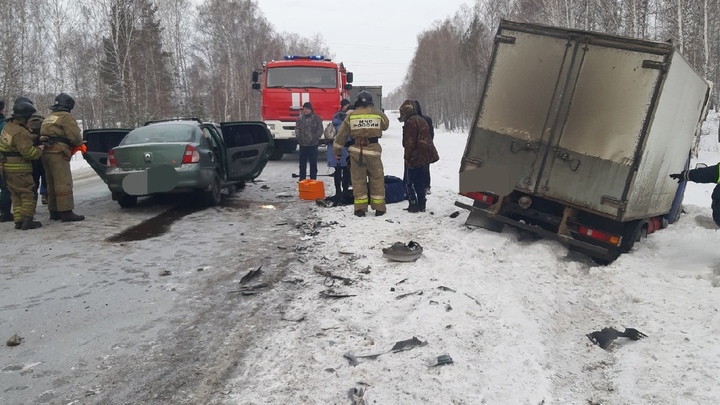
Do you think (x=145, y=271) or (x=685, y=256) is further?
(x=685, y=256)

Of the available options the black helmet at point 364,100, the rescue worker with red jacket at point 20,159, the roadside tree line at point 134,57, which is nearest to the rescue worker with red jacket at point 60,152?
the rescue worker with red jacket at point 20,159

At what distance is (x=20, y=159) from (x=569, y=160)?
7205 mm

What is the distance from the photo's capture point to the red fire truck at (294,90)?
15.7 m

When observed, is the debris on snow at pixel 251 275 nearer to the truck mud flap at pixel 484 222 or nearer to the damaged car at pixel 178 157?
the truck mud flap at pixel 484 222

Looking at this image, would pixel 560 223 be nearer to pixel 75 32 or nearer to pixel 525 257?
pixel 525 257

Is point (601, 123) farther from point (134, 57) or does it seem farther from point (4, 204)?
point (134, 57)

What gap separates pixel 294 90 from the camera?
51.7 ft

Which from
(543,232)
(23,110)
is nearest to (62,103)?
(23,110)

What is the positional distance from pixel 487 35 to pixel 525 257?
153 feet

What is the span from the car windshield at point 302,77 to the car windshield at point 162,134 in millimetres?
7440

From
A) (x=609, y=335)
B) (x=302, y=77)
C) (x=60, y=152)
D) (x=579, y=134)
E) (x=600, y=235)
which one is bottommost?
(x=609, y=335)

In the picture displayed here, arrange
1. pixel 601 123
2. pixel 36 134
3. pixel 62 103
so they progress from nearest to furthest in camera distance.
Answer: pixel 601 123 → pixel 36 134 → pixel 62 103

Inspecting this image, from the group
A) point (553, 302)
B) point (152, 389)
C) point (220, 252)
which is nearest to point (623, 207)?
point (553, 302)

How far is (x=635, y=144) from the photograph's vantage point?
5594mm
